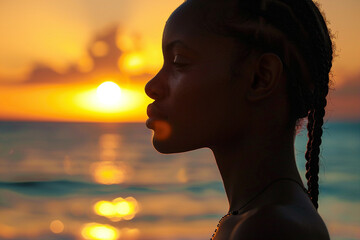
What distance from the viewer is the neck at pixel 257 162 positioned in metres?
1.95

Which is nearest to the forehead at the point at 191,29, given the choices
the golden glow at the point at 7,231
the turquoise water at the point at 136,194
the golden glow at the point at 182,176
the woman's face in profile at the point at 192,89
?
the woman's face in profile at the point at 192,89

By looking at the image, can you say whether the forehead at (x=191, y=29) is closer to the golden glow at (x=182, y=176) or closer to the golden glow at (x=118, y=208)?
the golden glow at (x=118, y=208)

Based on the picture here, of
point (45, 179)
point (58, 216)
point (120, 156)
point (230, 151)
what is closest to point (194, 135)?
point (230, 151)

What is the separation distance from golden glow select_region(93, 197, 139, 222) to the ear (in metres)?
13.3

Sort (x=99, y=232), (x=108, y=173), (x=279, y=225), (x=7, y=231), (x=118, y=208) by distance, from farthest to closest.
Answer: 1. (x=108, y=173)
2. (x=118, y=208)
3. (x=99, y=232)
4. (x=7, y=231)
5. (x=279, y=225)

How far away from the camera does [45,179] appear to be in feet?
70.1

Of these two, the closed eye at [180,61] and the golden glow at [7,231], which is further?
the golden glow at [7,231]

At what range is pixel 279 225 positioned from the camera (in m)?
1.65

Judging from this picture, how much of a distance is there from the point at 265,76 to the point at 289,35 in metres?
0.16

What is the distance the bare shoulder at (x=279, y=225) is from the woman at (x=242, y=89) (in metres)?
0.09

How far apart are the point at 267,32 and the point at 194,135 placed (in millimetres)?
408

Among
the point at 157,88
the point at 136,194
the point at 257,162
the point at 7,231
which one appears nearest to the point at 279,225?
the point at 257,162

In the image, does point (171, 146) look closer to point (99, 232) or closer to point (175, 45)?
point (175, 45)

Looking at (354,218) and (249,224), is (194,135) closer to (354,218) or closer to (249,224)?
(249,224)
